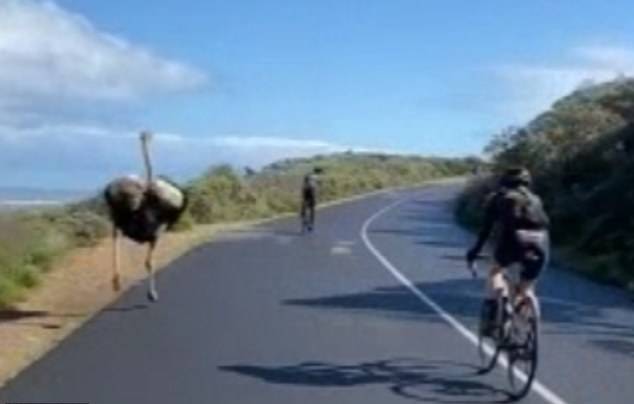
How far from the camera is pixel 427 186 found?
307 feet

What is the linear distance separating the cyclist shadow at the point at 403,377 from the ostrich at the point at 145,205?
7178mm

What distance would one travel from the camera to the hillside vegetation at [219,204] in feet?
90.8

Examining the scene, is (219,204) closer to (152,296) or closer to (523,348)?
(152,296)

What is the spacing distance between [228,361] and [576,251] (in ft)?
71.3

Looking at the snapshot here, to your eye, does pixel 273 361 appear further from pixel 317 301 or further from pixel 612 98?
pixel 612 98

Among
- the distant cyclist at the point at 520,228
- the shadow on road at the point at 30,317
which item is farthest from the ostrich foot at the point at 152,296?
the distant cyclist at the point at 520,228

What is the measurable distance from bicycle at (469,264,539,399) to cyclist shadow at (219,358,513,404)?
22 centimetres

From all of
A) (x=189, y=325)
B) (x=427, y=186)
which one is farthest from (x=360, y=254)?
(x=427, y=186)

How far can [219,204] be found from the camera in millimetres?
60750

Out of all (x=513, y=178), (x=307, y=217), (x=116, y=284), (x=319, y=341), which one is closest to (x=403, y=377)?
(x=513, y=178)

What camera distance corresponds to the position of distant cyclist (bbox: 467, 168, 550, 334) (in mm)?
13203

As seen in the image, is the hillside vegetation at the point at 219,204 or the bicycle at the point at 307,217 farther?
the bicycle at the point at 307,217

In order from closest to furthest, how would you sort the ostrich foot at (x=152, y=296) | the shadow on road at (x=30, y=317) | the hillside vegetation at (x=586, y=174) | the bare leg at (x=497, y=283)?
the bare leg at (x=497, y=283) → the shadow on road at (x=30, y=317) → the ostrich foot at (x=152, y=296) → the hillside vegetation at (x=586, y=174)

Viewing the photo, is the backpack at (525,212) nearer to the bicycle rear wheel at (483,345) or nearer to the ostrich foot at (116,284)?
the bicycle rear wheel at (483,345)
